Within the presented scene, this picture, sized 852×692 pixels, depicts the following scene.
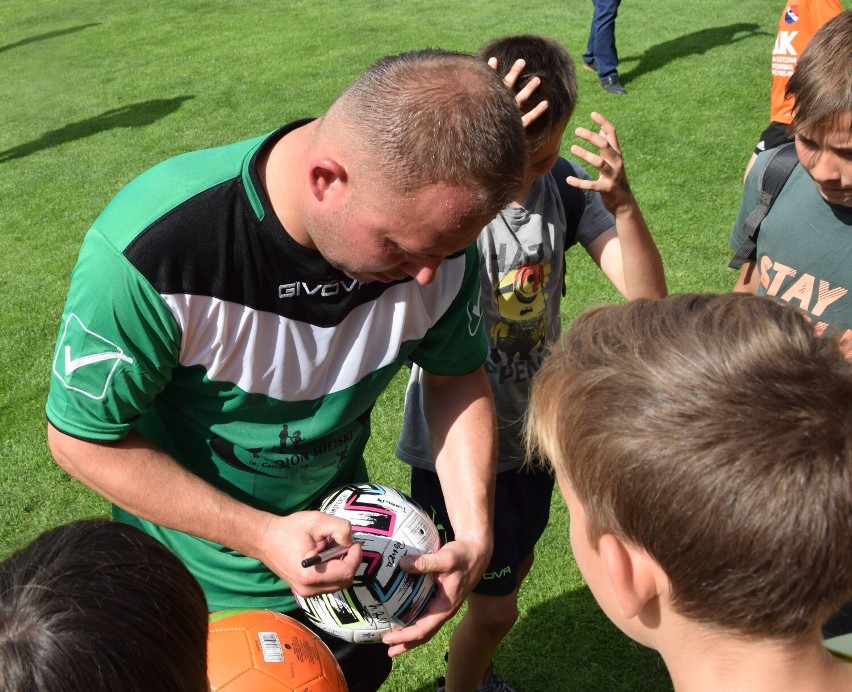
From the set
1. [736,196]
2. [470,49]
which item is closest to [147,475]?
[736,196]

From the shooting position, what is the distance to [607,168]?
295 centimetres

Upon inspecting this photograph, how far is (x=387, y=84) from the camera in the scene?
6.93 feet

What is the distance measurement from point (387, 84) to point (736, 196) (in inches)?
268

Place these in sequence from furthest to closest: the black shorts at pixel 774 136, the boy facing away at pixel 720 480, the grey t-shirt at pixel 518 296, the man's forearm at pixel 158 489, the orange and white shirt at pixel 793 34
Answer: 1. the orange and white shirt at pixel 793 34
2. the black shorts at pixel 774 136
3. the grey t-shirt at pixel 518 296
4. the man's forearm at pixel 158 489
5. the boy facing away at pixel 720 480

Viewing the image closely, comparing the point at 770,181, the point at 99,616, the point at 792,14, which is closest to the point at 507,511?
the point at 770,181

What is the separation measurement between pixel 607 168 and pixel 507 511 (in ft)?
4.38

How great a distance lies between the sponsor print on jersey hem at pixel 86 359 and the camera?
199 centimetres

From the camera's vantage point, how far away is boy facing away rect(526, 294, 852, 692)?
142 cm

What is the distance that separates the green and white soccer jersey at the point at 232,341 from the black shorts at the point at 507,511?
66 cm

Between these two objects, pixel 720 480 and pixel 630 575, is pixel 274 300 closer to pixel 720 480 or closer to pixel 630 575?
pixel 630 575

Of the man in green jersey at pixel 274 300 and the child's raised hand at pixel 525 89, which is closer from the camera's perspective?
the man in green jersey at pixel 274 300

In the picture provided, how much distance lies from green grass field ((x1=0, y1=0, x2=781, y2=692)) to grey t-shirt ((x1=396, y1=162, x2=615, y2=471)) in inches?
50.6

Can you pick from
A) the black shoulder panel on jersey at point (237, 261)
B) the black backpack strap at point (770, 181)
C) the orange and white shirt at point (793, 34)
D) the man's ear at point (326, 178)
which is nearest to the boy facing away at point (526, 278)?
the black backpack strap at point (770, 181)

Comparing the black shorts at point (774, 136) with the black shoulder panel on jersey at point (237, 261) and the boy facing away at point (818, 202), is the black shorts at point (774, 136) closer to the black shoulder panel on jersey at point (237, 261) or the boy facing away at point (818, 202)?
the boy facing away at point (818, 202)
